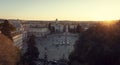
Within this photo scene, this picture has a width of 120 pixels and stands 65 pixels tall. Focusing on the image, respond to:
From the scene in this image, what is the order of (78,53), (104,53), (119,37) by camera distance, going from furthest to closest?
(78,53), (119,37), (104,53)

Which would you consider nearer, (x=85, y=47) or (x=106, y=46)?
(x=106, y=46)

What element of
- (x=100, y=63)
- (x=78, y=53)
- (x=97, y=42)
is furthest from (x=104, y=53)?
(x=78, y=53)

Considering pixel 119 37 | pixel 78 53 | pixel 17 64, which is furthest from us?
pixel 17 64

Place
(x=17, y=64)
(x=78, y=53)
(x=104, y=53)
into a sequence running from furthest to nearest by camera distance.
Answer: (x=17, y=64) < (x=78, y=53) < (x=104, y=53)

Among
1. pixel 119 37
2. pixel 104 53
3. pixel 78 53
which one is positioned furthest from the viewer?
pixel 78 53

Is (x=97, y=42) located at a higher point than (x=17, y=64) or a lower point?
higher

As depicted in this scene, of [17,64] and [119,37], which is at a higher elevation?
[119,37]

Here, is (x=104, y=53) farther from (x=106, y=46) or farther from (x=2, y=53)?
(x=2, y=53)

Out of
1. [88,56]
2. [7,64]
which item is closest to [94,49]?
[88,56]

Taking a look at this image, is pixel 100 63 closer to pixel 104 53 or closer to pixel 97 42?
pixel 104 53
